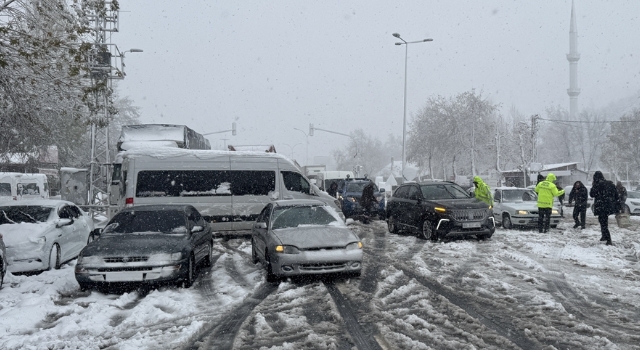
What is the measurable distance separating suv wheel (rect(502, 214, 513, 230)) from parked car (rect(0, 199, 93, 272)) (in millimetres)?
13005

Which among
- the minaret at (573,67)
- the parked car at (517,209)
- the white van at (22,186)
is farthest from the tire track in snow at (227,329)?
the minaret at (573,67)

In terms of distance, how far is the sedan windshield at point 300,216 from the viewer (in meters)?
9.88

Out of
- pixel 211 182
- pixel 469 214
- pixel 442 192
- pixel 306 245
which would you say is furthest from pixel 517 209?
pixel 306 245

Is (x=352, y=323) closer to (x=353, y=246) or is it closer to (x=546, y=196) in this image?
(x=353, y=246)

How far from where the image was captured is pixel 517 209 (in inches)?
696

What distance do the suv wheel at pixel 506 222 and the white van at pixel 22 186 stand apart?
23.7 meters

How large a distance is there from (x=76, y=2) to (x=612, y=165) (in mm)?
65721

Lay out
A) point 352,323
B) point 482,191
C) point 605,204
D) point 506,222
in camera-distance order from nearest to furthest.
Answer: point 352,323, point 605,204, point 482,191, point 506,222

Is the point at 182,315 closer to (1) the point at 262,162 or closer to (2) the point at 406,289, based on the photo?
(2) the point at 406,289

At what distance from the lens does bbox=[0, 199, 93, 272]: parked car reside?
9812 mm

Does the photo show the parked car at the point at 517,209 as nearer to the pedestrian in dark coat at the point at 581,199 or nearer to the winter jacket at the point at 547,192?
the pedestrian in dark coat at the point at 581,199

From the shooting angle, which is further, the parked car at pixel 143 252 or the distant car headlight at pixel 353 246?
the distant car headlight at pixel 353 246

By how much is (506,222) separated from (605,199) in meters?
5.49

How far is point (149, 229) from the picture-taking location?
954cm
